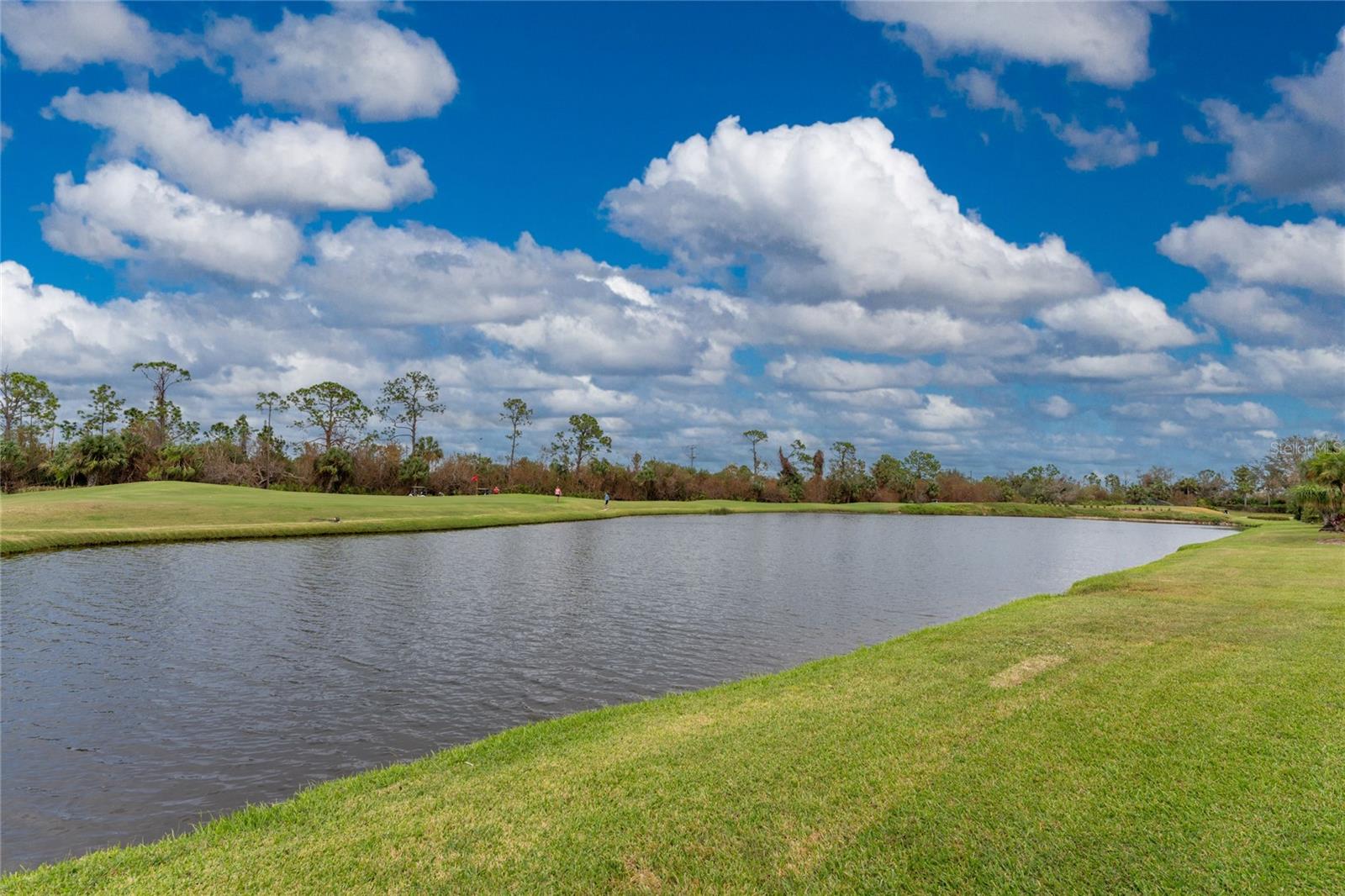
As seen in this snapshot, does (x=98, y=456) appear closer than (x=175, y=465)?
Yes

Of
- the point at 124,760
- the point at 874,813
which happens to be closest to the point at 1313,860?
the point at 874,813

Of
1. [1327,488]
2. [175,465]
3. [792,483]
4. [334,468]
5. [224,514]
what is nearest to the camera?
[1327,488]

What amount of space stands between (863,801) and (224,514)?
4584 cm

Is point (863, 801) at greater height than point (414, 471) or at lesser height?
lesser

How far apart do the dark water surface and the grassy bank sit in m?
3.41

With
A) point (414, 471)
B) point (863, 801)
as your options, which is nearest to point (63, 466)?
point (414, 471)

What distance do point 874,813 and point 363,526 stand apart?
42.3 metres

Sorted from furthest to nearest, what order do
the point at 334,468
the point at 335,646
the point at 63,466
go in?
the point at 334,468 → the point at 63,466 → the point at 335,646

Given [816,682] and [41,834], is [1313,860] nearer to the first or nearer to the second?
[816,682]

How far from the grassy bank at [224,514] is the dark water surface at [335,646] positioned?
341cm

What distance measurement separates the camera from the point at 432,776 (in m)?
7.90

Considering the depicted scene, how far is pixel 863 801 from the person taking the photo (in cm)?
653

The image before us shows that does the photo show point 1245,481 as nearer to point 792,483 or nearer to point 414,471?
point 792,483

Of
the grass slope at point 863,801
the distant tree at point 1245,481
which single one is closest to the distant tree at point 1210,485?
the distant tree at point 1245,481
